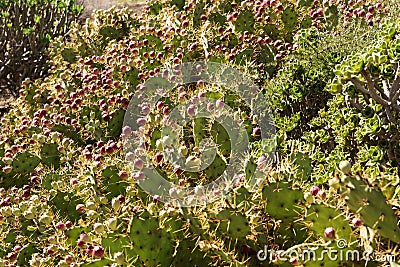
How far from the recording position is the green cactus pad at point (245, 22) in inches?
196

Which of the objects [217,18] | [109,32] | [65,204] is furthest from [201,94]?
[109,32]

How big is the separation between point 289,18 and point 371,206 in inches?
129

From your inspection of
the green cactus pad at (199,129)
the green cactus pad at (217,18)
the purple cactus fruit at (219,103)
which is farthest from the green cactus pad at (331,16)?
the green cactus pad at (199,129)

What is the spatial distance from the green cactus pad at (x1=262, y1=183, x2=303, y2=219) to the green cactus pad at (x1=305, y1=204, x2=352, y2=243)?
0.19 m

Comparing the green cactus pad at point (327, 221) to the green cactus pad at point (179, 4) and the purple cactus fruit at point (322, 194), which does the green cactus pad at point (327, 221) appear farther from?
the green cactus pad at point (179, 4)

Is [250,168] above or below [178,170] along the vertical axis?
above

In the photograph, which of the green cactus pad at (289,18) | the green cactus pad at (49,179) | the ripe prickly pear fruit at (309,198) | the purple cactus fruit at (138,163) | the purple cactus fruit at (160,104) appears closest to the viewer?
the ripe prickly pear fruit at (309,198)

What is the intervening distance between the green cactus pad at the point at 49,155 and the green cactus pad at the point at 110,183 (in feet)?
3.71

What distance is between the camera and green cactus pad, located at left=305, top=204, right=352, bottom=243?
2053 millimetres

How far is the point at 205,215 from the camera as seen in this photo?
8.11 ft

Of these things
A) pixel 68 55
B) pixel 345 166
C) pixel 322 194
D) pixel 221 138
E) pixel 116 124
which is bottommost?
pixel 68 55

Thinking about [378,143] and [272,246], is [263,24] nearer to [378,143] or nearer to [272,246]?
[378,143]

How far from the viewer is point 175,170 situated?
9.67ft

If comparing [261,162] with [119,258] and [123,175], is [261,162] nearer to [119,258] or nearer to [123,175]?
[119,258]
